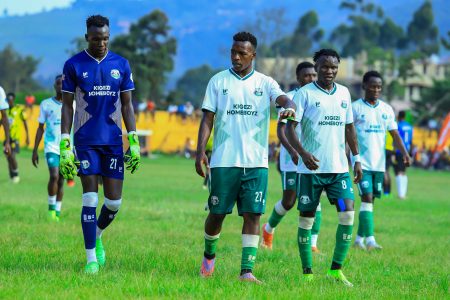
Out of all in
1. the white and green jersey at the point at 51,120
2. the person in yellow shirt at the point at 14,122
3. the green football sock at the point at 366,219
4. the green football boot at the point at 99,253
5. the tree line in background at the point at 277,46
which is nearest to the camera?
the green football boot at the point at 99,253

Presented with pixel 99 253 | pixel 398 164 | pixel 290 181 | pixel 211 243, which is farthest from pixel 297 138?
pixel 398 164

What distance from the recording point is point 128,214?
59.1 feet

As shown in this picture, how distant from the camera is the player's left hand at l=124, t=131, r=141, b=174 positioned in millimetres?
10094

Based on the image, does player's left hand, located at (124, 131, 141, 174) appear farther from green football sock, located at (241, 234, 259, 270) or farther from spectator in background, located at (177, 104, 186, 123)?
spectator in background, located at (177, 104, 186, 123)

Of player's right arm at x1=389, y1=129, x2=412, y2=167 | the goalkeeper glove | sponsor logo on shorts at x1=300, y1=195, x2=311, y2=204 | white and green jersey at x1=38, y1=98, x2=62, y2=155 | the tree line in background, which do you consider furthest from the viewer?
the tree line in background

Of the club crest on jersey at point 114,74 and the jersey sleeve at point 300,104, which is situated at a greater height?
the club crest on jersey at point 114,74

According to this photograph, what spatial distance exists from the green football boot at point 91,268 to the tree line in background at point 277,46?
72275 mm

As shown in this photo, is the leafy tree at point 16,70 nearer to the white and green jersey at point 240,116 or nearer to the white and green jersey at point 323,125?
the white and green jersey at point 323,125

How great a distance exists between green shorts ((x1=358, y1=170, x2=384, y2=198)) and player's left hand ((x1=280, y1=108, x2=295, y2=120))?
16.1 feet

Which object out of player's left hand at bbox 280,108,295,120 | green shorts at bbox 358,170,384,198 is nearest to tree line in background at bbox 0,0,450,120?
green shorts at bbox 358,170,384,198

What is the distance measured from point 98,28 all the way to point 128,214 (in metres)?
8.40

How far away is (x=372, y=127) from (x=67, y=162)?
5.59 meters

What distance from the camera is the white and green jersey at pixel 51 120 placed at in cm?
1667

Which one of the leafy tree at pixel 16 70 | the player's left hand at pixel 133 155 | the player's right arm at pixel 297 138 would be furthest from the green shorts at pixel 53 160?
the leafy tree at pixel 16 70
